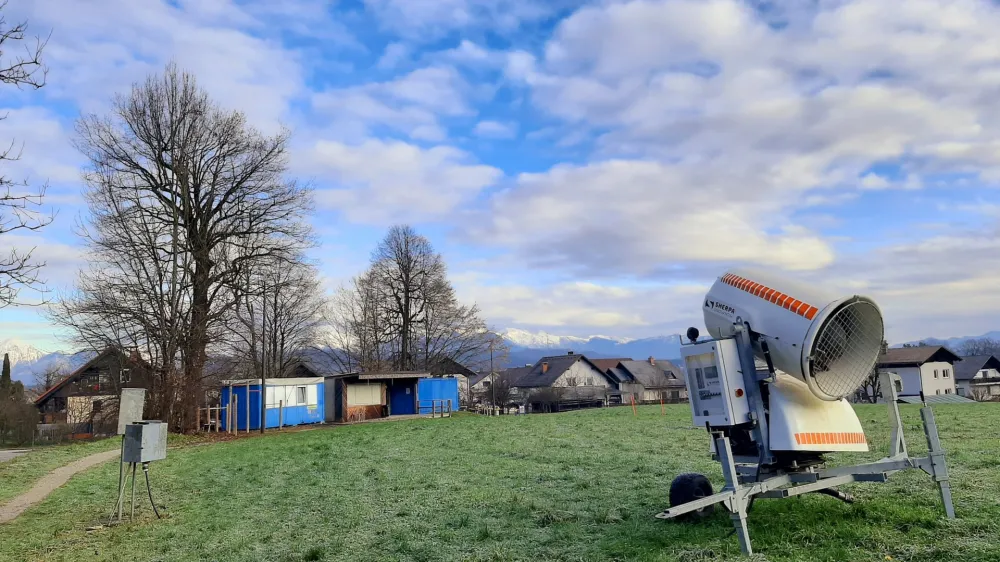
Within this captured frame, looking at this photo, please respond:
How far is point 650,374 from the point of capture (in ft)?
333

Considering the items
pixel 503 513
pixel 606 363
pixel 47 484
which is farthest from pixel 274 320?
pixel 606 363

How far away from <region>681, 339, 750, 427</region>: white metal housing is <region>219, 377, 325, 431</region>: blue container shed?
3132 centimetres

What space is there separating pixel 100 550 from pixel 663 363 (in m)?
112

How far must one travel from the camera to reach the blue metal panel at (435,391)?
46.5m

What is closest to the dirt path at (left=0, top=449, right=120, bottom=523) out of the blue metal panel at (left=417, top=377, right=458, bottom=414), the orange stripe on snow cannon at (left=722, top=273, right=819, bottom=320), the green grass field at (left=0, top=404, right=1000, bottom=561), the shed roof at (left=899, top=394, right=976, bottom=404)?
the green grass field at (left=0, top=404, right=1000, bottom=561)

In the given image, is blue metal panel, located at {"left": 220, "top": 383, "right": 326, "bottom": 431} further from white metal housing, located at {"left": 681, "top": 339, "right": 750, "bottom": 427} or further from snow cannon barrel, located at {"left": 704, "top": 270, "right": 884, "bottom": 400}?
snow cannon barrel, located at {"left": 704, "top": 270, "right": 884, "bottom": 400}

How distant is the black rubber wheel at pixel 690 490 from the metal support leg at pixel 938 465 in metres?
2.30

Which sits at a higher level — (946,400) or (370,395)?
(370,395)

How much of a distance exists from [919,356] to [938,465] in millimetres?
74627

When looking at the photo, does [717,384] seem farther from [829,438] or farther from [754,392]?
[829,438]

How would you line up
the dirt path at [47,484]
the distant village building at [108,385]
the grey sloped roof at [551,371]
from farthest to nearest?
the grey sloped roof at [551,371] → the distant village building at [108,385] → the dirt path at [47,484]

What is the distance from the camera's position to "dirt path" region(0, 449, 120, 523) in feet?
41.3

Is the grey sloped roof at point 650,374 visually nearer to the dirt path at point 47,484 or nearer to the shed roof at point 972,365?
the shed roof at point 972,365

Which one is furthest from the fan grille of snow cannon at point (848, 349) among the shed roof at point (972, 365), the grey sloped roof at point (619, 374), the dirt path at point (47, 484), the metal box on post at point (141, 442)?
the shed roof at point (972, 365)
